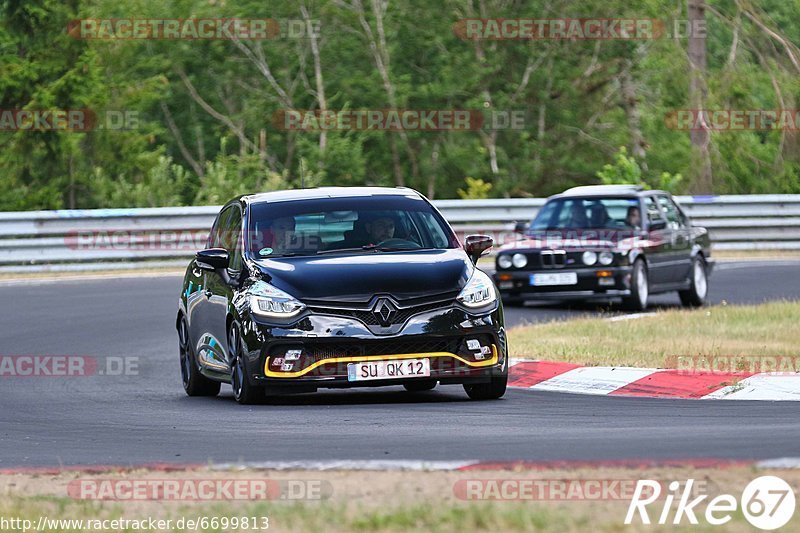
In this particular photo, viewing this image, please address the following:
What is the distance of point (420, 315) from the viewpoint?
10.9 meters

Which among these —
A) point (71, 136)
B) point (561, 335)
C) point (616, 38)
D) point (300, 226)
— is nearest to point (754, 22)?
point (616, 38)

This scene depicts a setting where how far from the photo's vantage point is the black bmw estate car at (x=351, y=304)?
10.9 metres

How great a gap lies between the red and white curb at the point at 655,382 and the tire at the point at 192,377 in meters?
2.32

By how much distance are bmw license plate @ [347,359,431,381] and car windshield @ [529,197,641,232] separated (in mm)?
10004

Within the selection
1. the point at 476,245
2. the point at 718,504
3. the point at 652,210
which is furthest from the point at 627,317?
the point at 718,504

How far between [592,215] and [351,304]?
1038 centimetres

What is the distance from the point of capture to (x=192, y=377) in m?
12.9

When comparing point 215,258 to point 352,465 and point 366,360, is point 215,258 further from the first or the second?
point 352,465

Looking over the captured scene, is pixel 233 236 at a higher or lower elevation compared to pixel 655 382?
higher

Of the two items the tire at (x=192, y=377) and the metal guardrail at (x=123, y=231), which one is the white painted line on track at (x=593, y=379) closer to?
the tire at (x=192, y=377)

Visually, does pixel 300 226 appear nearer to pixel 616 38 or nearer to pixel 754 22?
pixel 754 22

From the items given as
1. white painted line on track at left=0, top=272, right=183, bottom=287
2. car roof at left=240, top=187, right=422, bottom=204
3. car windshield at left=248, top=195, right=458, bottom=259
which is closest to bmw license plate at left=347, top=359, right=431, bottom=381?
car windshield at left=248, top=195, right=458, bottom=259

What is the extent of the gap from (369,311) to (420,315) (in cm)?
34

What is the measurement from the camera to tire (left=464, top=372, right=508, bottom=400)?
1140cm
